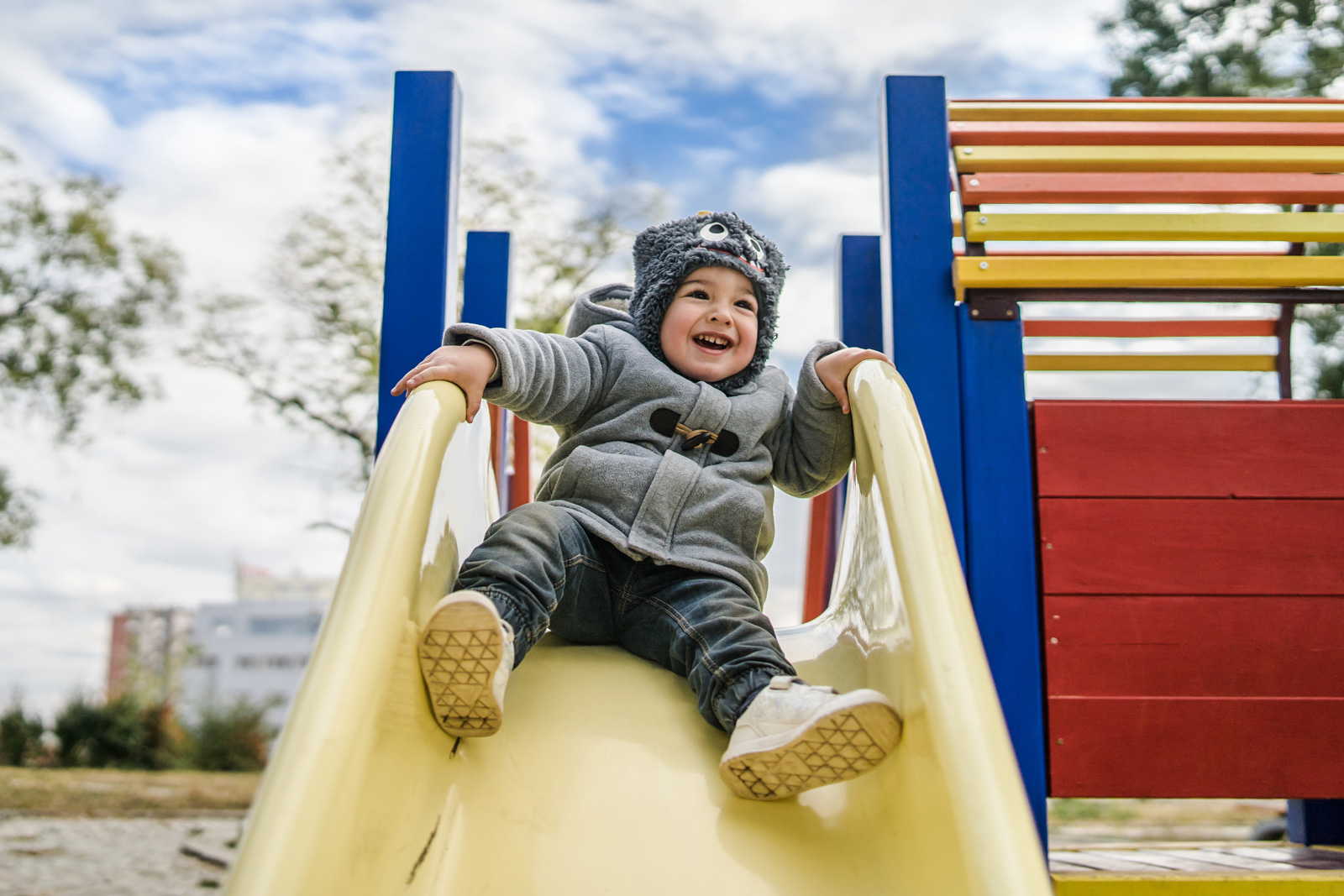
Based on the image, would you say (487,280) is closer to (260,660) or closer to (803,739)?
(803,739)

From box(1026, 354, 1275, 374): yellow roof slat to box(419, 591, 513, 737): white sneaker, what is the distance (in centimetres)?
232

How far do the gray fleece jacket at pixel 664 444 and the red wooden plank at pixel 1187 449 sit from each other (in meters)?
0.40

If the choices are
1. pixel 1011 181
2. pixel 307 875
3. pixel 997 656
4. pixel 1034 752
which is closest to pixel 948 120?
pixel 1011 181

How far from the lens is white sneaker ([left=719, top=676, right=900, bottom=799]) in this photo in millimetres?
1190

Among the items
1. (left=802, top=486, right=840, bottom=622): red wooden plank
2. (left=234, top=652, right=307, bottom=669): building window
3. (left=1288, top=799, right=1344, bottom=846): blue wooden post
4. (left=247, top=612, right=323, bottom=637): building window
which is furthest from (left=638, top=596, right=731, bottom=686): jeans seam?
(left=247, top=612, right=323, bottom=637): building window

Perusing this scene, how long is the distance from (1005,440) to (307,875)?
1.43 m

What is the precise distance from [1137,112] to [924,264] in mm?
709

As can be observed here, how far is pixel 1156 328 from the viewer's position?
3254 mm

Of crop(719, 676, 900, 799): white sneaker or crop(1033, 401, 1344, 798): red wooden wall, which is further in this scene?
crop(1033, 401, 1344, 798): red wooden wall

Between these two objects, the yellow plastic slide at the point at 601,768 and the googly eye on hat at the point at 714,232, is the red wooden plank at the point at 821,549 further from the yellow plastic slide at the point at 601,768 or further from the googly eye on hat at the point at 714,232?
the yellow plastic slide at the point at 601,768

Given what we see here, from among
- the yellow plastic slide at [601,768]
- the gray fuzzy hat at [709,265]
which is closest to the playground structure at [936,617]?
the yellow plastic slide at [601,768]

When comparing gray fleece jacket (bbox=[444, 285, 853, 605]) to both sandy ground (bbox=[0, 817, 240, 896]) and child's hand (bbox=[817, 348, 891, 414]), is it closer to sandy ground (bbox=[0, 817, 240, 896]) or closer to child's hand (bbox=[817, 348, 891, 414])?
child's hand (bbox=[817, 348, 891, 414])

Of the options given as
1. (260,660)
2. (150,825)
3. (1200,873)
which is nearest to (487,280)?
(1200,873)

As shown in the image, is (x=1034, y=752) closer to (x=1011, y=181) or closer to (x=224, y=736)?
(x=1011, y=181)
